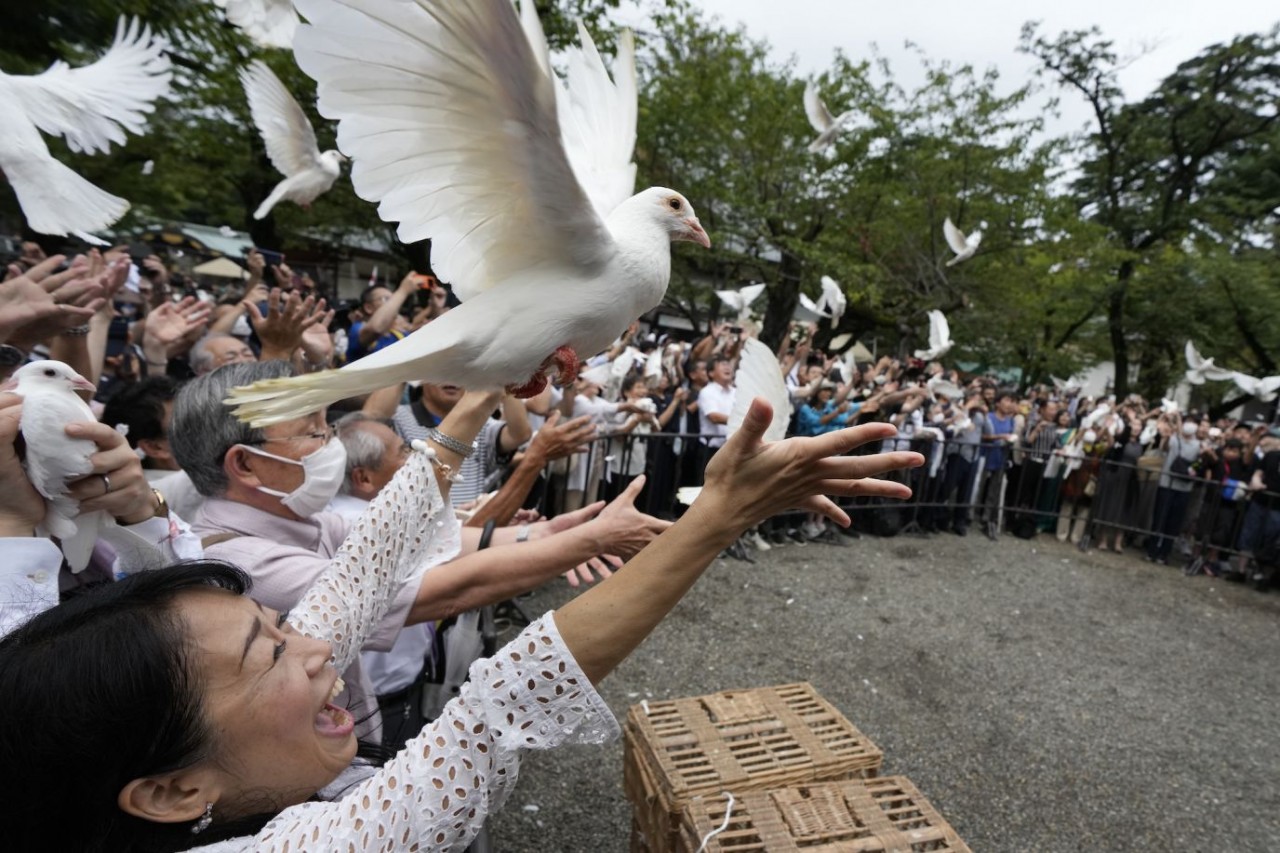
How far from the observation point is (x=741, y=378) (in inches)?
66.8

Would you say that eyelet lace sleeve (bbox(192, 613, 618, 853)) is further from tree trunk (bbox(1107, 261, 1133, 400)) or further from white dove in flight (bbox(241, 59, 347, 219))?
tree trunk (bbox(1107, 261, 1133, 400))

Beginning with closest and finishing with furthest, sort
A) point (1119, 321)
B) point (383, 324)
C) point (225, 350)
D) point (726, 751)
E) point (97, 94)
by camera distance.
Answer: point (97, 94) → point (726, 751) → point (225, 350) → point (383, 324) → point (1119, 321)

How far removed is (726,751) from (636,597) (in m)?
1.78

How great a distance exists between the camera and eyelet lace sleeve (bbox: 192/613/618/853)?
2.91 ft

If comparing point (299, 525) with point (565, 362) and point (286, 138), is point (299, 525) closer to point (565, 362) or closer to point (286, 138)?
point (565, 362)

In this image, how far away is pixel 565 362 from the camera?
167 cm

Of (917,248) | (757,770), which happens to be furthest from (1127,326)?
(757,770)

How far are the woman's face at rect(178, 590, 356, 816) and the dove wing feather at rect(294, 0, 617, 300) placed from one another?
0.91 meters

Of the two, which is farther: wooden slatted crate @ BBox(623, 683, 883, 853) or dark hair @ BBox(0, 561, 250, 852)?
wooden slatted crate @ BBox(623, 683, 883, 853)

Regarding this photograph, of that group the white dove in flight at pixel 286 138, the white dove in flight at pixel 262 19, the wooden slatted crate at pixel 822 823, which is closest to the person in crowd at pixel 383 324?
the white dove in flight at pixel 286 138

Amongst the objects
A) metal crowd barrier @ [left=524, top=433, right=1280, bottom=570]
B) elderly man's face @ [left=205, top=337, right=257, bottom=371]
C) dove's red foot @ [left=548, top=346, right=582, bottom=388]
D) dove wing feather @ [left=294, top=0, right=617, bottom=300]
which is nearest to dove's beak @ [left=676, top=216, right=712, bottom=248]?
dove wing feather @ [left=294, top=0, right=617, bottom=300]

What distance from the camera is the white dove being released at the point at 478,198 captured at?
4.05 feet

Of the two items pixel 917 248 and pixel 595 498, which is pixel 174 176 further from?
pixel 917 248

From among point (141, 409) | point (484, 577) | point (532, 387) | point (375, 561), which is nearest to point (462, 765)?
point (375, 561)
